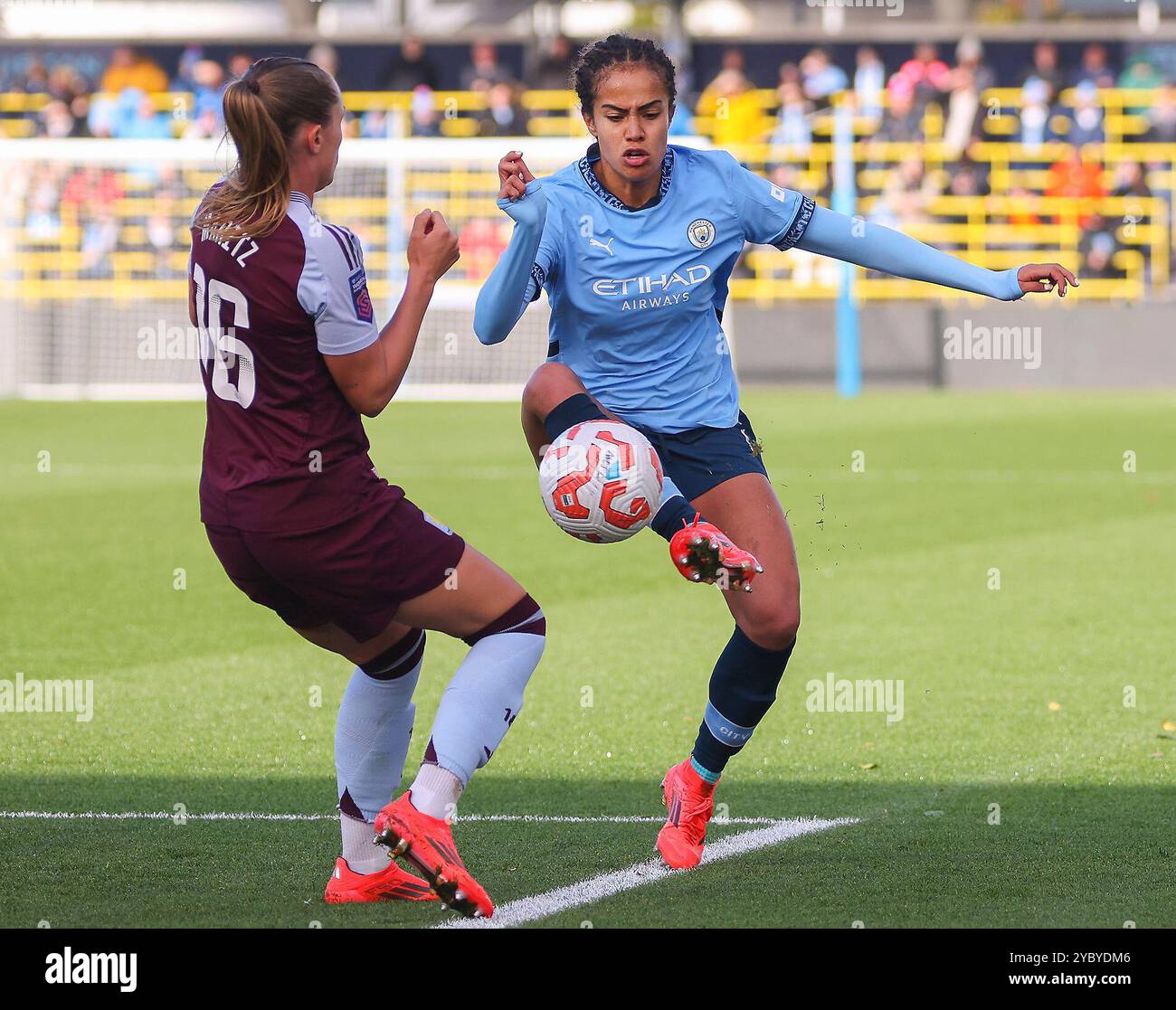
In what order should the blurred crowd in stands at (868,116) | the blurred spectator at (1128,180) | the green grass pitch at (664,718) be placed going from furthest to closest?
1. the blurred crowd in stands at (868,116)
2. the blurred spectator at (1128,180)
3. the green grass pitch at (664,718)

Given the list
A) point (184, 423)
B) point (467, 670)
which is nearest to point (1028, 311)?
point (184, 423)

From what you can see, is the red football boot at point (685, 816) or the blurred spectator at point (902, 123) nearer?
the red football boot at point (685, 816)

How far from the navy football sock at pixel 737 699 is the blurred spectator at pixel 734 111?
20572mm

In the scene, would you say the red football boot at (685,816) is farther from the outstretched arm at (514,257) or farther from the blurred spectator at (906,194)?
the blurred spectator at (906,194)

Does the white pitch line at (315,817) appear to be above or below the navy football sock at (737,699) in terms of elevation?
below

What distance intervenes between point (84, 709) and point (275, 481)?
3.50 meters

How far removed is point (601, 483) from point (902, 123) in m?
21.8

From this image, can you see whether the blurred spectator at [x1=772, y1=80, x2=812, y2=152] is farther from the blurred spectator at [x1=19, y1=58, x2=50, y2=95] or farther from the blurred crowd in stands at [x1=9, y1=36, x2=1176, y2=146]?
the blurred spectator at [x1=19, y1=58, x2=50, y2=95]

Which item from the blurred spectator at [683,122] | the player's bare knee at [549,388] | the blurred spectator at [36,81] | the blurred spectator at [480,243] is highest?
the blurred spectator at [36,81]

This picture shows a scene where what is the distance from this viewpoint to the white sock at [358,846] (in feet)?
16.1

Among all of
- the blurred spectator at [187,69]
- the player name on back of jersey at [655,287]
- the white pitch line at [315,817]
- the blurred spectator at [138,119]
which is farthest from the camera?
the blurred spectator at [187,69]

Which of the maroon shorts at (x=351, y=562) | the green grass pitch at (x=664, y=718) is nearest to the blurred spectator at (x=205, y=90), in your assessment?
the green grass pitch at (x=664, y=718)

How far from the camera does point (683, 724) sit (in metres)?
7.30
